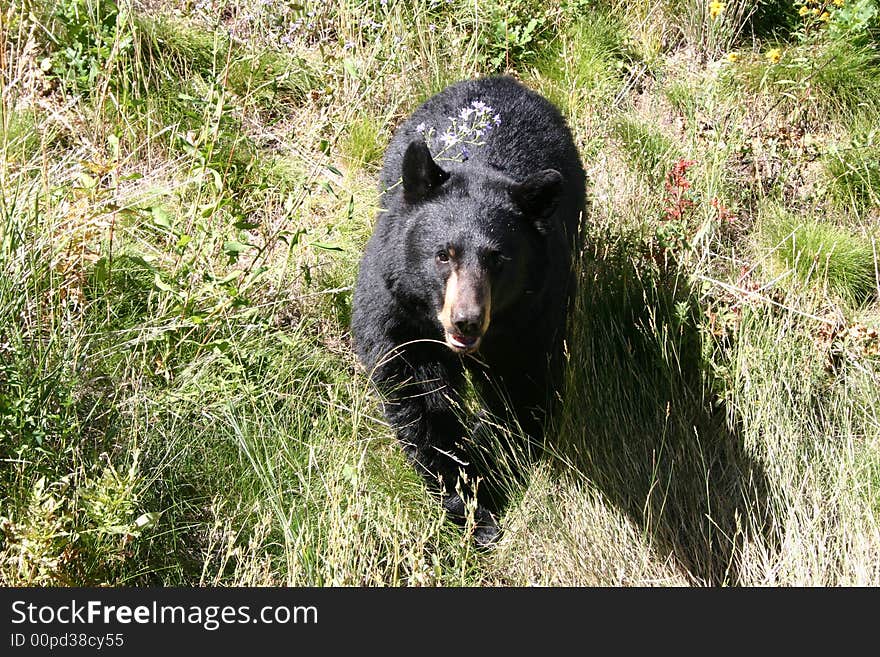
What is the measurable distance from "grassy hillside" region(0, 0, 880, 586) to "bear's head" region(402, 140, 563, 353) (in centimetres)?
32

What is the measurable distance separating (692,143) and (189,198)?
8.99 feet

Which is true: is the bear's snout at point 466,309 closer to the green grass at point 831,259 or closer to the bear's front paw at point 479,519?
the bear's front paw at point 479,519

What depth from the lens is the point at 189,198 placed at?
16.8ft

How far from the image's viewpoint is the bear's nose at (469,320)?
376cm

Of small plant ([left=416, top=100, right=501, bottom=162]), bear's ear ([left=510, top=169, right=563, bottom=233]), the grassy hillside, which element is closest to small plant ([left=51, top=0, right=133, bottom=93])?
the grassy hillside

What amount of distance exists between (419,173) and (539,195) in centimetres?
50

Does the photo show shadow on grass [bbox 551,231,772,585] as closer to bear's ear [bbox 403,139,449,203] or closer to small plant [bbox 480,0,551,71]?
bear's ear [bbox 403,139,449,203]

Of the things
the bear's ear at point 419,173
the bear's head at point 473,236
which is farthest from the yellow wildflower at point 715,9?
A: the bear's ear at point 419,173

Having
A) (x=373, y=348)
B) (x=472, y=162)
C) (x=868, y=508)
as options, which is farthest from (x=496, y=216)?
(x=868, y=508)

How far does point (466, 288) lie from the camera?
12.6 ft

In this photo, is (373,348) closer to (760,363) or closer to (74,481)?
(74,481)

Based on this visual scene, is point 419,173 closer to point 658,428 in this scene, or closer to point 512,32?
point 658,428

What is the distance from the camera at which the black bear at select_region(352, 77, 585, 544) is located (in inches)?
159

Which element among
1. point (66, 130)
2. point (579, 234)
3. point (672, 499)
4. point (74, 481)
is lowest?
point (672, 499)
